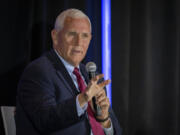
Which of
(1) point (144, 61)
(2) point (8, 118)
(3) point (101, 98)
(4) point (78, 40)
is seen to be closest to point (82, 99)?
(3) point (101, 98)

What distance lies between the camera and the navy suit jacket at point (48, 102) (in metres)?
1.32

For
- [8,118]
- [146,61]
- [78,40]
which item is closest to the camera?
[78,40]

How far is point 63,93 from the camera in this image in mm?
1476

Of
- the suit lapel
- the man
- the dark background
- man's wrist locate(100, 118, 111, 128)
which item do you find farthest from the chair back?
the dark background

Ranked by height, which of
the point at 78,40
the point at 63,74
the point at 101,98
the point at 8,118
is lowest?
the point at 8,118

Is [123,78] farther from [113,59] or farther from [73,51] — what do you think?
[73,51]

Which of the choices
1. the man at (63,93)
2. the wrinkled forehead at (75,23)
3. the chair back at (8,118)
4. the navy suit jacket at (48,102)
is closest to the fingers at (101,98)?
the man at (63,93)

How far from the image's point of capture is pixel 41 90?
4.59ft

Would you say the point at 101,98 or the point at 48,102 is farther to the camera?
the point at 101,98

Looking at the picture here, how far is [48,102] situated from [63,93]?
14 cm

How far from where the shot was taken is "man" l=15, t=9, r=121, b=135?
4.35 ft

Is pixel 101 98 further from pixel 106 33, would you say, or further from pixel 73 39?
pixel 106 33

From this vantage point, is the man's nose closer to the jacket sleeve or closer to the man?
the man

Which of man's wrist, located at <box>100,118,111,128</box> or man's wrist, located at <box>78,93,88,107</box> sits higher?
man's wrist, located at <box>78,93,88,107</box>
